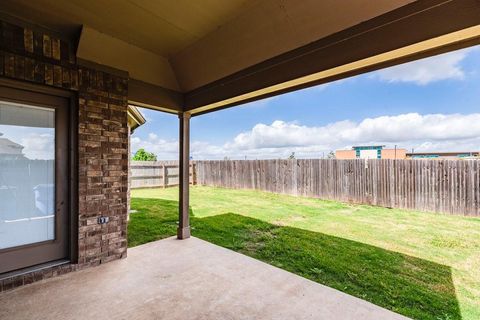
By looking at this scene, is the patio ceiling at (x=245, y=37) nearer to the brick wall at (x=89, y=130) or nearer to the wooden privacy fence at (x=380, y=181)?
the brick wall at (x=89, y=130)

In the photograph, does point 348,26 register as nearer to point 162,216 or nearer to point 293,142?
point 162,216

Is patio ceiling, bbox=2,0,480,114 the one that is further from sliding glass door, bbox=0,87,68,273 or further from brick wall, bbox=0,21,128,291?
sliding glass door, bbox=0,87,68,273

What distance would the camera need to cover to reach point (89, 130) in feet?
9.39

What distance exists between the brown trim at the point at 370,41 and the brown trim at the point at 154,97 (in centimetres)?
140

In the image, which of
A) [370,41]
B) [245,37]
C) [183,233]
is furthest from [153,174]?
[370,41]

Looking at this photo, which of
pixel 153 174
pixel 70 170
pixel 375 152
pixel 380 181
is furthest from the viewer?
pixel 375 152

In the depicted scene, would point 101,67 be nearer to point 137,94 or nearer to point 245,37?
point 137,94

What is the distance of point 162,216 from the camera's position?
5.88 m

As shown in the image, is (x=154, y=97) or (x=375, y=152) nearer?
(x=154, y=97)

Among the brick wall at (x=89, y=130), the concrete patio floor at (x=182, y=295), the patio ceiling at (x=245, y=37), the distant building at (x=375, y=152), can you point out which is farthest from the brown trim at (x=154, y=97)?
the distant building at (x=375, y=152)

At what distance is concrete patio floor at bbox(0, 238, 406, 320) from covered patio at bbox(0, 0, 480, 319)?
2 cm

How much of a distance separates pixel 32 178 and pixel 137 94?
1633mm

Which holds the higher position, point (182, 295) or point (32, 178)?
point (32, 178)

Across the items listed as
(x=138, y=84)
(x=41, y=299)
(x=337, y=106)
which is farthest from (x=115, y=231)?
(x=337, y=106)
